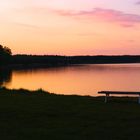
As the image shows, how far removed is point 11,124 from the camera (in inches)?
513

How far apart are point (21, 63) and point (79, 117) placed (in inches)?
4995

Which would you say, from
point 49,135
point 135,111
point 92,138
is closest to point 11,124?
point 49,135

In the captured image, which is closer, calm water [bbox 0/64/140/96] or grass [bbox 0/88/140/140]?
grass [bbox 0/88/140/140]

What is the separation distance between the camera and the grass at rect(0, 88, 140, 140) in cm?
1152

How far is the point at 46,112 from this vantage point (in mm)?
15430

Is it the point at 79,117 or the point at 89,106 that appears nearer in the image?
the point at 79,117

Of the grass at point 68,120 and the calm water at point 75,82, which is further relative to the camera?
the calm water at point 75,82

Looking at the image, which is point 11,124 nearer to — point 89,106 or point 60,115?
point 60,115

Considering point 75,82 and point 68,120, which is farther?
point 75,82

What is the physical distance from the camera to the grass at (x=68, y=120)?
37.8ft

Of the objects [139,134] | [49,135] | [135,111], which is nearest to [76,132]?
[49,135]

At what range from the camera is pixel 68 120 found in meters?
13.8

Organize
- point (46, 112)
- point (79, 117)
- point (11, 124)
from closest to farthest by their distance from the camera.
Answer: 1. point (11, 124)
2. point (79, 117)
3. point (46, 112)

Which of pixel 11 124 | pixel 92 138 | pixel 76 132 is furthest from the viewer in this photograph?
pixel 11 124
